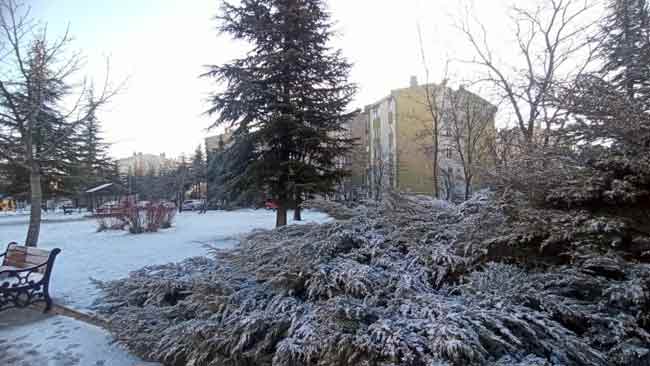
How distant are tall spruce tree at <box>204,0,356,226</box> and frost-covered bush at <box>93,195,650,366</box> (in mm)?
6329

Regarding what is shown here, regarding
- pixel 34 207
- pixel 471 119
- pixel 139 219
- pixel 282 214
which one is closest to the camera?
pixel 34 207

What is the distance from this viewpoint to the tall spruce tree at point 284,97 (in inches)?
374

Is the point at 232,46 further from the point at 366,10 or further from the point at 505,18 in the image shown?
the point at 505,18

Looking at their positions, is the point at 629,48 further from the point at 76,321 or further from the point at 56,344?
the point at 76,321

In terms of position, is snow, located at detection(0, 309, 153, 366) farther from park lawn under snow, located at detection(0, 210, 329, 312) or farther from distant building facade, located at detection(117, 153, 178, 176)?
distant building facade, located at detection(117, 153, 178, 176)

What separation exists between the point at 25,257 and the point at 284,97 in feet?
21.9

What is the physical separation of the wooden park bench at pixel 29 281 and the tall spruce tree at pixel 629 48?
589cm

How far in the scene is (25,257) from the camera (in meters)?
4.48

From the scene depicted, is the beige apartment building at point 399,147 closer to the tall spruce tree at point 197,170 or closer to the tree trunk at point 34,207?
the tall spruce tree at point 197,170

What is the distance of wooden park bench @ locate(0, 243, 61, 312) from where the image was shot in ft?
12.8

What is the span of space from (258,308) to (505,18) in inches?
471

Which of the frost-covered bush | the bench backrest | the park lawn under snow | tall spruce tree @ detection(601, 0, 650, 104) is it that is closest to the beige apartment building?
tall spruce tree @ detection(601, 0, 650, 104)

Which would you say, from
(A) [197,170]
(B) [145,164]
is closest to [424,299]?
(A) [197,170]

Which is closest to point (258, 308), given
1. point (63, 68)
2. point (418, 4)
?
point (63, 68)
